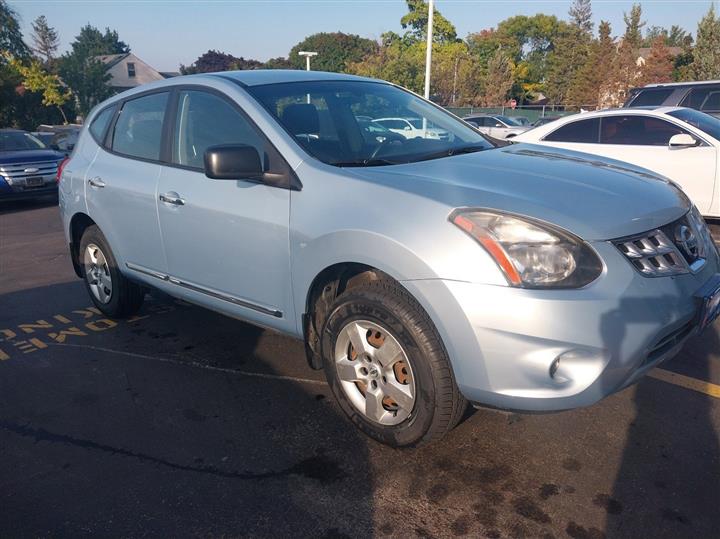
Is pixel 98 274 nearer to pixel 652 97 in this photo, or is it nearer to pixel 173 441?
pixel 173 441

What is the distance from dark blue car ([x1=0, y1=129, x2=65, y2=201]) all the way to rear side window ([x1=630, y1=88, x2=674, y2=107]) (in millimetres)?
10427

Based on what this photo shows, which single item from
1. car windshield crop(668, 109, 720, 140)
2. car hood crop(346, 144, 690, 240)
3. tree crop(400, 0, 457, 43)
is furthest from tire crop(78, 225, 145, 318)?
tree crop(400, 0, 457, 43)

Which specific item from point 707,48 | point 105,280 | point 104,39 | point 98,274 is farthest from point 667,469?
point 104,39

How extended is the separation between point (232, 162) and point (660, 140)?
6.07 metres

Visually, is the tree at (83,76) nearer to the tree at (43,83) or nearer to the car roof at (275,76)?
the tree at (43,83)

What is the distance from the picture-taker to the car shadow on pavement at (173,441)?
2541mm

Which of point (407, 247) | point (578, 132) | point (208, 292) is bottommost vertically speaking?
point (208, 292)

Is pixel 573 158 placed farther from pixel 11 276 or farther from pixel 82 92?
pixel 82 92

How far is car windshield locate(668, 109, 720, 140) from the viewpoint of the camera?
7064mm

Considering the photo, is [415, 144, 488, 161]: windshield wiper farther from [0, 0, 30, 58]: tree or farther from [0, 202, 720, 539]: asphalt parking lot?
[0, 0, 30, 58]: tree

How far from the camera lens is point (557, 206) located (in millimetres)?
2586

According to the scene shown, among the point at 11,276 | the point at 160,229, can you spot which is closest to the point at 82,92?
the point at 11,276

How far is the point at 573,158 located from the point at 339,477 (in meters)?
2.15

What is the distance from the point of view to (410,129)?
3777 mm
